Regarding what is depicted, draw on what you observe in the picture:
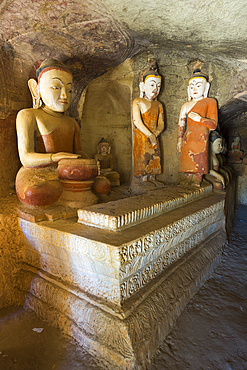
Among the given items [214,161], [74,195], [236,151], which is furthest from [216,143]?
[236,151]

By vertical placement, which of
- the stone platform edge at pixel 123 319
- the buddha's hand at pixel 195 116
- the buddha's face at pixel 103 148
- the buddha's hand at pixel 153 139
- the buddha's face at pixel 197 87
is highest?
the buddha's face at pixel 197 87

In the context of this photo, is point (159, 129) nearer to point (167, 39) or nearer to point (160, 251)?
point (167, 39)

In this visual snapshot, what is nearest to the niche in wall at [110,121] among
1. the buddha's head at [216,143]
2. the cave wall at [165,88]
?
the cave wall at [165,88]

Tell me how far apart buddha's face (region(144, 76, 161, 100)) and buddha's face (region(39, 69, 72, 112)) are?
152 cm

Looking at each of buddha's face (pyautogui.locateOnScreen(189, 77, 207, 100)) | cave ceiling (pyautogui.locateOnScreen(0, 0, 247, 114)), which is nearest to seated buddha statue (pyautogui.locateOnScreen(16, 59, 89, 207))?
cave ceiling (pyautogui.locateOnScreen(0, 0, 247, 114))

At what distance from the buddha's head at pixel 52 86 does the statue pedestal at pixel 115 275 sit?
128 cm

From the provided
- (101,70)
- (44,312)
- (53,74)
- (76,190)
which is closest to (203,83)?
(101,70)

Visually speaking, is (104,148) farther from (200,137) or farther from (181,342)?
(181,342)

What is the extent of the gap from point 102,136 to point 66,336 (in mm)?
4519

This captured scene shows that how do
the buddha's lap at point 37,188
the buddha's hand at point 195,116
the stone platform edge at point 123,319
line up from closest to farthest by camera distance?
the stone platform edge at point 123,319 < the buddha's lap at point 37,188 < the buddha's hand at point 195,116

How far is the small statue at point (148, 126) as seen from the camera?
11.3 feet

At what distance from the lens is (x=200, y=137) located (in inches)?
134

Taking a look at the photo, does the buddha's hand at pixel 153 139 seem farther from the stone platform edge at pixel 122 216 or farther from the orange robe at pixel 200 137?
the stone platform edge at pixel 122 216

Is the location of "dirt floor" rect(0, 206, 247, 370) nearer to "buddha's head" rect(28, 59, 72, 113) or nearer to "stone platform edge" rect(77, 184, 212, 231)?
"stone platform edge" rect(77, 184, 212, 231)
